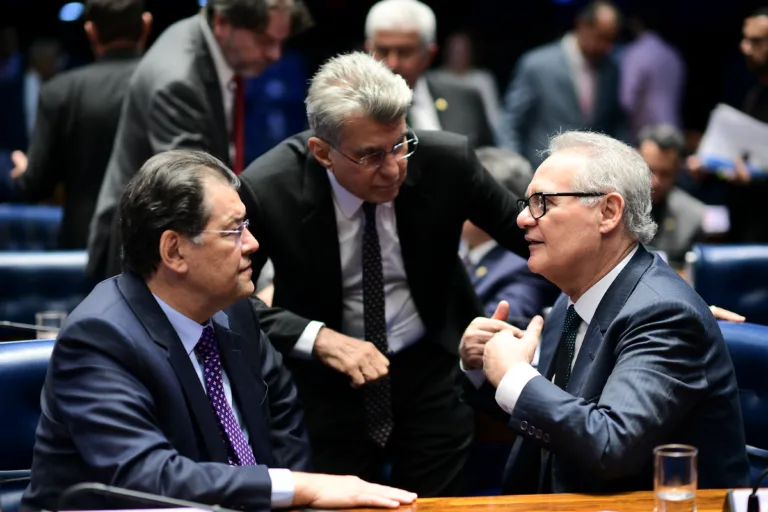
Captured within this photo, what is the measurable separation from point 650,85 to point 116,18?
4525mm

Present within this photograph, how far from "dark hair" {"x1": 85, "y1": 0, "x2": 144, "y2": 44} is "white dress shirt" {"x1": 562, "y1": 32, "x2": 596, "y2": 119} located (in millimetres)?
2925

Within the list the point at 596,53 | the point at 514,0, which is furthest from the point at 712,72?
the point at 596,53

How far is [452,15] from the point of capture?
10320 millimetres

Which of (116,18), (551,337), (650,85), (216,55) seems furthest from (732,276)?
(650,85)

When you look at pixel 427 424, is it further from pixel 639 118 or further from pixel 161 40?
pixel 639 118

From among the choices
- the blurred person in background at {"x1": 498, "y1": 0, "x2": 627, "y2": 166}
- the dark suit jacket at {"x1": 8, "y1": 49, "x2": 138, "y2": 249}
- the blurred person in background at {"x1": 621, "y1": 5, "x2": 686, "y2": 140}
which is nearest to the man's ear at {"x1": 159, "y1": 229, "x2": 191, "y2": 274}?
the dark suit jacket at {"x1": 8, "y1": 49, "x2": 138, "y2": 249}

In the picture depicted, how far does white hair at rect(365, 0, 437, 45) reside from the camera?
432cm

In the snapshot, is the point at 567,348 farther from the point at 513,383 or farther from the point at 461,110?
the point at 461,110

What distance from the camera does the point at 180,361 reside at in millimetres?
2268

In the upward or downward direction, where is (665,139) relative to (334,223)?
downward

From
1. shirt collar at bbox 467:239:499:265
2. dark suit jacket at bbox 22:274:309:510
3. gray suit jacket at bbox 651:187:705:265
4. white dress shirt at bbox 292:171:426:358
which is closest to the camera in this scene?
dark suit jacket at bbox 22:274:309:510

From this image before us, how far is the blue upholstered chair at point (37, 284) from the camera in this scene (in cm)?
376

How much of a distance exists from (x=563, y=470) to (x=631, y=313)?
36 cm

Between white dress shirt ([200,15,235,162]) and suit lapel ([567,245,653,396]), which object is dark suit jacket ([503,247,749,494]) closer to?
suit lapel ([567,245,653,396])
